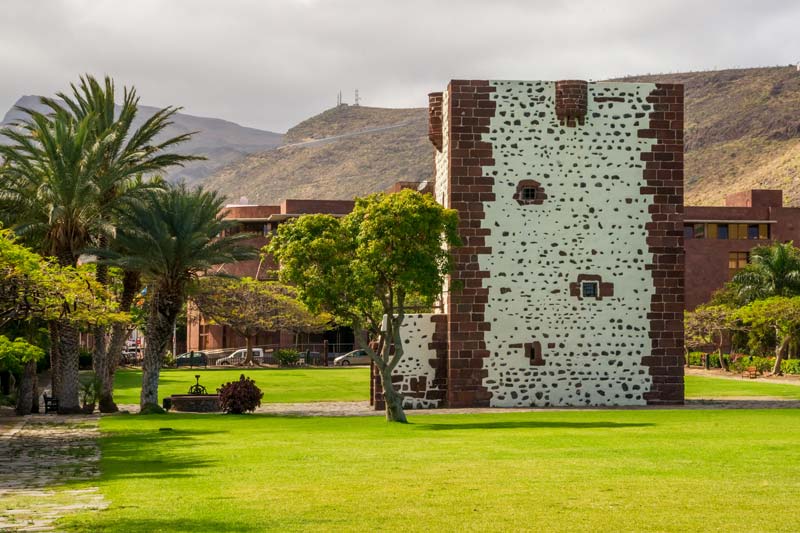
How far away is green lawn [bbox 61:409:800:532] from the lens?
36.4 feet

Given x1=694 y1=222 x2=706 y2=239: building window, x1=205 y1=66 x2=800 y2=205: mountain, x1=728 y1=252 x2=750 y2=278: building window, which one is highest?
x1=205 y1=66 x2=800 y2=205: mountain

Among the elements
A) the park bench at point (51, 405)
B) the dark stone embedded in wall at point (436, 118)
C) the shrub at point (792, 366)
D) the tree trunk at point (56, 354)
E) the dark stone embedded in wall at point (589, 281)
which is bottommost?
the park bench at point (51, 405)

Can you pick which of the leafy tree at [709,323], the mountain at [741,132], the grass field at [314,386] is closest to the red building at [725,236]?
the leafy tree at [709,323]

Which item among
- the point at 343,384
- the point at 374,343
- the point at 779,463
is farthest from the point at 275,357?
the point at 779,463

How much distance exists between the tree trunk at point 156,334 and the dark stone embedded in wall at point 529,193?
9.96m

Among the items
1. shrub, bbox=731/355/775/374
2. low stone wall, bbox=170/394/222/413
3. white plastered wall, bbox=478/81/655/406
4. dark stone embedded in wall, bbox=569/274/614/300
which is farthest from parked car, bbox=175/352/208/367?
dark stone embedded in wall, bbox=569/274/614/300

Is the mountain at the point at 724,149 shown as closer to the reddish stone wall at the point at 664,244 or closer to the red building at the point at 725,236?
the red building at the point at 725,236

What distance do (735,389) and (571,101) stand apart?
14887 mm

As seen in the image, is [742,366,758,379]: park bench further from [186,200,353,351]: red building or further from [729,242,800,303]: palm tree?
[186,200,353,351]: red building

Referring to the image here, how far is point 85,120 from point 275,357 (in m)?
40.5

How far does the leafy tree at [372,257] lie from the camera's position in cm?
2638

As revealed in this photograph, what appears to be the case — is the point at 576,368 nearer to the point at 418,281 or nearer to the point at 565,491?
the point at 418,281

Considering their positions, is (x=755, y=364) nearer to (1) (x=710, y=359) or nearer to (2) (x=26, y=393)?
(1) (x=710, y=359)

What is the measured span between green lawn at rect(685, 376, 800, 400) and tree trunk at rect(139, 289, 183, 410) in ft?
54.0
